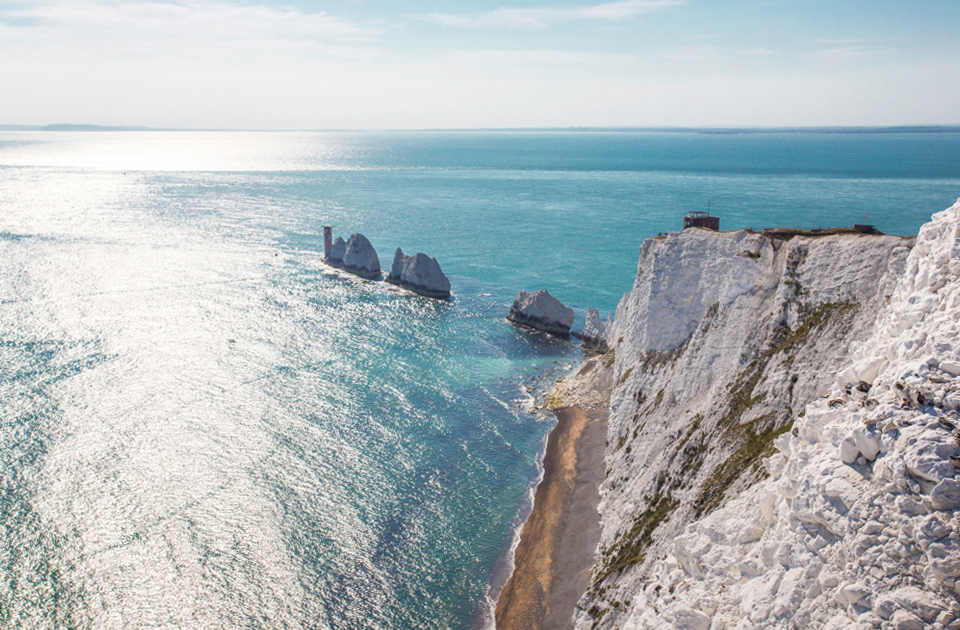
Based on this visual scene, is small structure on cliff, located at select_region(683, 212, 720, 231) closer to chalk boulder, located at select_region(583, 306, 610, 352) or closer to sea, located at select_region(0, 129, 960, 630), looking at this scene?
sea, located at select_region(0, 129, 960, 630)

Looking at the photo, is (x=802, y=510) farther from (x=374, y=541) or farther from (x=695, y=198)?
(x=695, y=198)

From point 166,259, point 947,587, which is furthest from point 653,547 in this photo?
point 166,259

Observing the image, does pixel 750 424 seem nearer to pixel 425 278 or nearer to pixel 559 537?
pixel 559 537

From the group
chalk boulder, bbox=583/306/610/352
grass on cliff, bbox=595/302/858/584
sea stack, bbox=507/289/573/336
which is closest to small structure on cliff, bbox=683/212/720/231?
grass on cliff, bbox=595/302/858/584

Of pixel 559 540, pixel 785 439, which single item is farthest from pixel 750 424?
pixel 559 540

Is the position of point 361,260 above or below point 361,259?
below

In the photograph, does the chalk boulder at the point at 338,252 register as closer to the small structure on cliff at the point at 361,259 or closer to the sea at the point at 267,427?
the small structure on cliff at the point at 361,259
